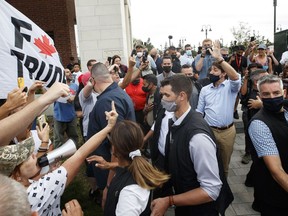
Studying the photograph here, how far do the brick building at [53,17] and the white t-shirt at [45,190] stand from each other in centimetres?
1234

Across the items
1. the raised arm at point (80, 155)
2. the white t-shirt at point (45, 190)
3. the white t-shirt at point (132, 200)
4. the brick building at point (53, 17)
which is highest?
the brick building at point (53, 17)

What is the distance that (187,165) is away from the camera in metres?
2.23

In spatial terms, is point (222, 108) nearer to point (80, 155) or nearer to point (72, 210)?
point (80, 155)

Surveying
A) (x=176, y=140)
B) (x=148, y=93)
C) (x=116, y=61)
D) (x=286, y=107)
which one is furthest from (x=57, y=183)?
(x=116, y=61)

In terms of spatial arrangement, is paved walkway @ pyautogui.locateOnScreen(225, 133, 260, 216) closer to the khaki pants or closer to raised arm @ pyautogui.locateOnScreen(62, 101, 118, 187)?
the khaki pants

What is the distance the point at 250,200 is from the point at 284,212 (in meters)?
1.75

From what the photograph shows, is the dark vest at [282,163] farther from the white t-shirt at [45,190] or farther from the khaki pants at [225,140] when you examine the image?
the white t-shirt at [45,190]

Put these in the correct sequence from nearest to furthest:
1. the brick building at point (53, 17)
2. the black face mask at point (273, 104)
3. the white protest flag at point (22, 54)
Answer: the black face mask at point (273, 104) → the white protest flag at point (22, 54) → the brick building at point (53, 17)

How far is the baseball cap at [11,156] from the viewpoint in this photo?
5.64 feet

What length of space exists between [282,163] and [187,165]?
2.88 feet

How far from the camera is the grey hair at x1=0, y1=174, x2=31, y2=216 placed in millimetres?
980

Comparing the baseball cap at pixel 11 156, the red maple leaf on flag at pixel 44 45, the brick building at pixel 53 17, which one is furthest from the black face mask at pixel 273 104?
the brick building at pixel 53 17

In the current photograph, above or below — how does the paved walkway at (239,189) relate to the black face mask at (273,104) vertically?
below

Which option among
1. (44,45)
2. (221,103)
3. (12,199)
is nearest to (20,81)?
(44,45)
